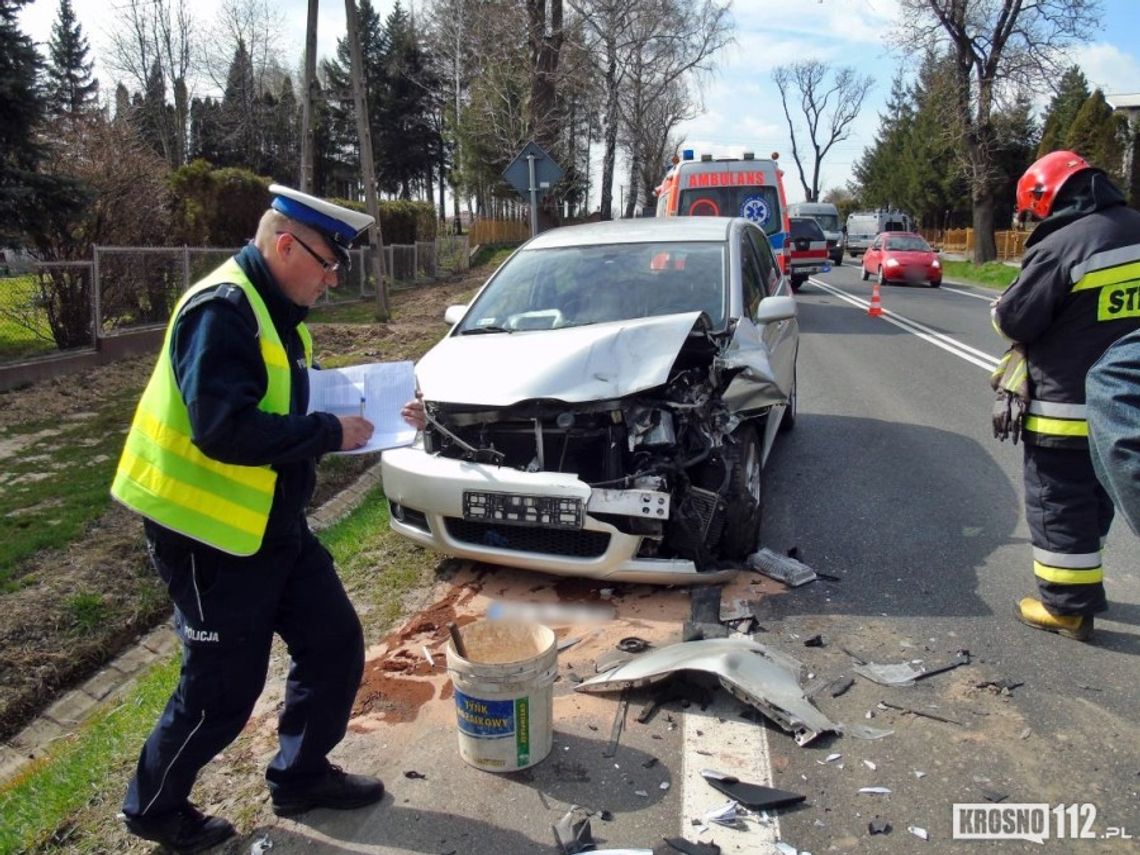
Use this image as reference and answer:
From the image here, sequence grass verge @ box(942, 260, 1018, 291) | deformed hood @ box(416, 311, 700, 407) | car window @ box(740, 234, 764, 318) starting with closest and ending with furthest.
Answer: deformed hood @ box(416, 311, 700, 407)
car window @ box(740, 234, 764, 318)
grass verge @ box(942, 260, 1018, 291)

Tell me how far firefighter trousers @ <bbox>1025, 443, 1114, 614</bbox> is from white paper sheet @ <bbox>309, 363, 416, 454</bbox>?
9.04ft

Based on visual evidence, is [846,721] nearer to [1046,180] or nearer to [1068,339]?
[1068,339]

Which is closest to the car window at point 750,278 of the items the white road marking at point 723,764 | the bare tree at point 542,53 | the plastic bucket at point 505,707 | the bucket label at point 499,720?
the white road marking at point 723,764

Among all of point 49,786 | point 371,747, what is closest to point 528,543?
point 371,747

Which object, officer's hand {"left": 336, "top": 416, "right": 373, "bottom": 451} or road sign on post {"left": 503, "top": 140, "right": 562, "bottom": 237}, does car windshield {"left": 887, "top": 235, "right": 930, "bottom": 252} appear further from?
officer's hand {"left": 336, "top": 416, "right": 373, "bottom": 451}

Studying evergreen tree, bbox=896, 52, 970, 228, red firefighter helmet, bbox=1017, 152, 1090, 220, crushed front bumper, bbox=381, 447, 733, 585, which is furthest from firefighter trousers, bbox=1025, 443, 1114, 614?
evergreen tree, bbox=896, 52, 970, 228

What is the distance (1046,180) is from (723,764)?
2.87m

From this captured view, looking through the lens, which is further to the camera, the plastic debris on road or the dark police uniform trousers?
the plastic debris on road

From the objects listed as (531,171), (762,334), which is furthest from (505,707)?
(531,171)

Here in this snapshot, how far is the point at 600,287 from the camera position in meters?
5.51

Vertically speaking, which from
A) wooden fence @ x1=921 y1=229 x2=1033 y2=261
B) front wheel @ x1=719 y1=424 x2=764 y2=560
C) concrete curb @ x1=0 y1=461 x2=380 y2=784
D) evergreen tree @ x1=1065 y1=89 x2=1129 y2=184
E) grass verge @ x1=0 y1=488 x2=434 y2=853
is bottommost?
concrete curb @ x1=0 y1=461 x2=380 y2=784

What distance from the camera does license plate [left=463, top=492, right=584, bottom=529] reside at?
4.10 meters

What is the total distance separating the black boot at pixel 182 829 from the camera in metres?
2.64

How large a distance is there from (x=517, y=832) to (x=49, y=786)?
1.94 metres
